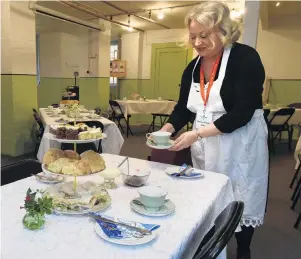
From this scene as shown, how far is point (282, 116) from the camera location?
4.80 metres

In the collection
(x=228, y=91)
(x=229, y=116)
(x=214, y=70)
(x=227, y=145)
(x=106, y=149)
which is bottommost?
(x=106, y=149)

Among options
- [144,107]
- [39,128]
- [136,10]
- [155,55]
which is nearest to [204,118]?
[39,128]

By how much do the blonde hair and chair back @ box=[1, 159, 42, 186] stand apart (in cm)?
107

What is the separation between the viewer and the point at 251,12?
7.84 feet

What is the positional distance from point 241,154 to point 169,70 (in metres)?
6.35

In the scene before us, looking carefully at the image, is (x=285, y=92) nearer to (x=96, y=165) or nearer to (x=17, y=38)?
(x=17, y=38)

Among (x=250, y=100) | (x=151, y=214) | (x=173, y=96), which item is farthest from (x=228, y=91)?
(x=173, y=96)

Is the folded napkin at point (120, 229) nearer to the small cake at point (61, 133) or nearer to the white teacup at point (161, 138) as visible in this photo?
the small cake at point (61, 133)

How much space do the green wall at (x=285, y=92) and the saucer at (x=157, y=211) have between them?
6084 mm

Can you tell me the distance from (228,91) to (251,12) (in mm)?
1438

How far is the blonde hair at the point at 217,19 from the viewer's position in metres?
1.25

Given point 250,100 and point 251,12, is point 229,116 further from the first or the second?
point 251,12

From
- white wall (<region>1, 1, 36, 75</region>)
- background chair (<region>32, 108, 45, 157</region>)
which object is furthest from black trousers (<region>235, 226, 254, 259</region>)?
white wall (<region>1, 1, 36, 75</region>)

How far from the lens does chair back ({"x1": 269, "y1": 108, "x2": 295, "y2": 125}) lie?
15.5 ft
